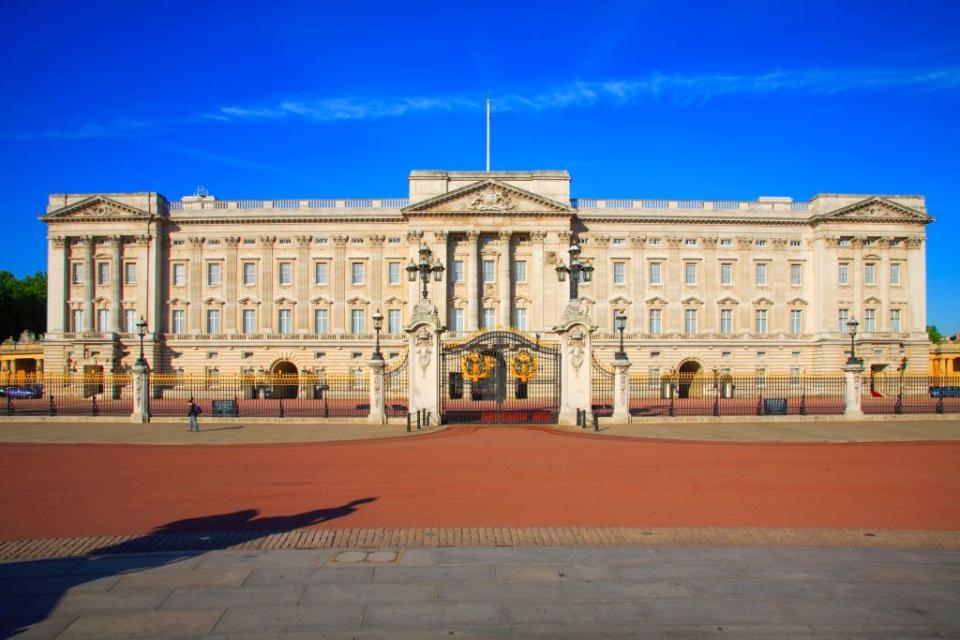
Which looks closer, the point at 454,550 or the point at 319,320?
the point at 454,550

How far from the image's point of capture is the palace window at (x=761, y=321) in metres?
55.8

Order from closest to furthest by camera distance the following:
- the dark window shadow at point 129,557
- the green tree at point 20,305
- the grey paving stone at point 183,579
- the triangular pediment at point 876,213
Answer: the dark window shadow at point 129,557, the grey paving stone at point 183,579, the triangular pediment at point 876,213, the green tree at point 20,305

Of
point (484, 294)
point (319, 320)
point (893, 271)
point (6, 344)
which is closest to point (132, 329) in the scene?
point (319, 320)

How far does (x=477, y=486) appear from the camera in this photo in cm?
1448

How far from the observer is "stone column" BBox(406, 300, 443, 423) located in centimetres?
2728

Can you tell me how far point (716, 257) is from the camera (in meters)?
55.8

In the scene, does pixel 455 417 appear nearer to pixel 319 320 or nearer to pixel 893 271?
pixel 319 320

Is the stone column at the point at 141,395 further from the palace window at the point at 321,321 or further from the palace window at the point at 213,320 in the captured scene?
the palace window at the point at 213,320

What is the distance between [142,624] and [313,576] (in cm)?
204

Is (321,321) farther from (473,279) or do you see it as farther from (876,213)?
(876,213)

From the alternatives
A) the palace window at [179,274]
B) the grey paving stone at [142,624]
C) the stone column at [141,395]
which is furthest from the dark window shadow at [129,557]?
the palace window at [179,274]

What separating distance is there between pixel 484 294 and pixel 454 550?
44.2 metres

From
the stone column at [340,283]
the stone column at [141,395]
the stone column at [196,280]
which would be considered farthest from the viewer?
the stone column at [196,280]

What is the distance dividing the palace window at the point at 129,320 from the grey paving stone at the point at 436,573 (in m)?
52.8
